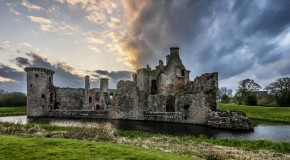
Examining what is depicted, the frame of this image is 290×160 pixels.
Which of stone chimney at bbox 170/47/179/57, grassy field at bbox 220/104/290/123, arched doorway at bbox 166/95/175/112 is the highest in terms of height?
stone chimney at bbox 170/47/179/57

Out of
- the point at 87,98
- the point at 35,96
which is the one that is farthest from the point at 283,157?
the point at 87,98

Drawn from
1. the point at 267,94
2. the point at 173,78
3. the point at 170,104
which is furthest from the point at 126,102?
the point at 267,94

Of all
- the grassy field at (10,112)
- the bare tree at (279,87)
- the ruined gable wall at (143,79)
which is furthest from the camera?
the bare tree at (279,87)

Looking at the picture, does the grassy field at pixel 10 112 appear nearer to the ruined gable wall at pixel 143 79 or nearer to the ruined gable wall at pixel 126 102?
the ruined gable wall at pixel 126 102

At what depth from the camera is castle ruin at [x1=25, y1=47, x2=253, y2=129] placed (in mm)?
40406

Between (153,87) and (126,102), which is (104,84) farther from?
(126,102)

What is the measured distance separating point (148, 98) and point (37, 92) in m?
24.5

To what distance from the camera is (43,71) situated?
57.5m

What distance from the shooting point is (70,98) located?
65062mm

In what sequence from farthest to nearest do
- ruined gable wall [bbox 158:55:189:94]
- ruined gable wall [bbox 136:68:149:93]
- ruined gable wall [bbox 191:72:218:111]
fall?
1. ruined gable wall [bbox 136:68:149:93]
2. ruined gable wall [bbox 158:55:189:94]
3. ruined gable wall [bbox 191:72:218:111]

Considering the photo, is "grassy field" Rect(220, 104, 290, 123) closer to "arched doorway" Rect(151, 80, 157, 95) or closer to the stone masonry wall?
the stone masonry wall

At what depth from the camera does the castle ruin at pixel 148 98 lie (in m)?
40.4

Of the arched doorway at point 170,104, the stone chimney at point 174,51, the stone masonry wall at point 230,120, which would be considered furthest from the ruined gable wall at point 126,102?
the stone masonry wall at point 230,120

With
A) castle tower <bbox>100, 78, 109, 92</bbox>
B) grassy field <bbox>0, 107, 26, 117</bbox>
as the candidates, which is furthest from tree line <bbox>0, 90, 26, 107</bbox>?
castle tower <bbox>100, 78, 109, 92</bbox>
